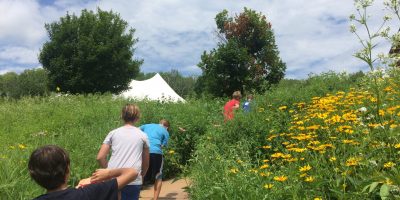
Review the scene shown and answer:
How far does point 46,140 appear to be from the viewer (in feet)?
25.6

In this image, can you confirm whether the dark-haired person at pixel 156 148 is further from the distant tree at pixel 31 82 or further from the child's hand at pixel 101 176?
the distant tree at pixel 31 82

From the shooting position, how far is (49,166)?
213 centimetres

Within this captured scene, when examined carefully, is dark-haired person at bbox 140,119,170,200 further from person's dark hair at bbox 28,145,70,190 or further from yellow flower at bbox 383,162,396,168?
person's dark hair at bbox 28,145,70,190

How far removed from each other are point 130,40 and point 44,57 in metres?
5.37

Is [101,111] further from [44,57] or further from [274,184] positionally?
[44,57]

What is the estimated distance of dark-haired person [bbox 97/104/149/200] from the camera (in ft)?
14.7

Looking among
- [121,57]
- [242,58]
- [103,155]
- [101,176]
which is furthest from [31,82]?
[101,176]

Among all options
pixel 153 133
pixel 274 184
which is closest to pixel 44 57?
pixel 153 133

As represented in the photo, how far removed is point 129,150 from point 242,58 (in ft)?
52.8

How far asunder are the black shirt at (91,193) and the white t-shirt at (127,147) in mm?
2100

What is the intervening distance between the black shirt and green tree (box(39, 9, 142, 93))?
2423 centimetres

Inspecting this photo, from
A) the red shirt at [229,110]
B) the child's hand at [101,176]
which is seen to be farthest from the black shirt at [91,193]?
the red shirt at [229,110]

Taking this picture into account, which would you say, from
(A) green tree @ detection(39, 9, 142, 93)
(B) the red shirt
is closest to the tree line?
(A) green tree @ detection(39, 9, 142, 93)

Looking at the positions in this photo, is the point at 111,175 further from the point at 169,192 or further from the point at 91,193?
the point at 169,192
